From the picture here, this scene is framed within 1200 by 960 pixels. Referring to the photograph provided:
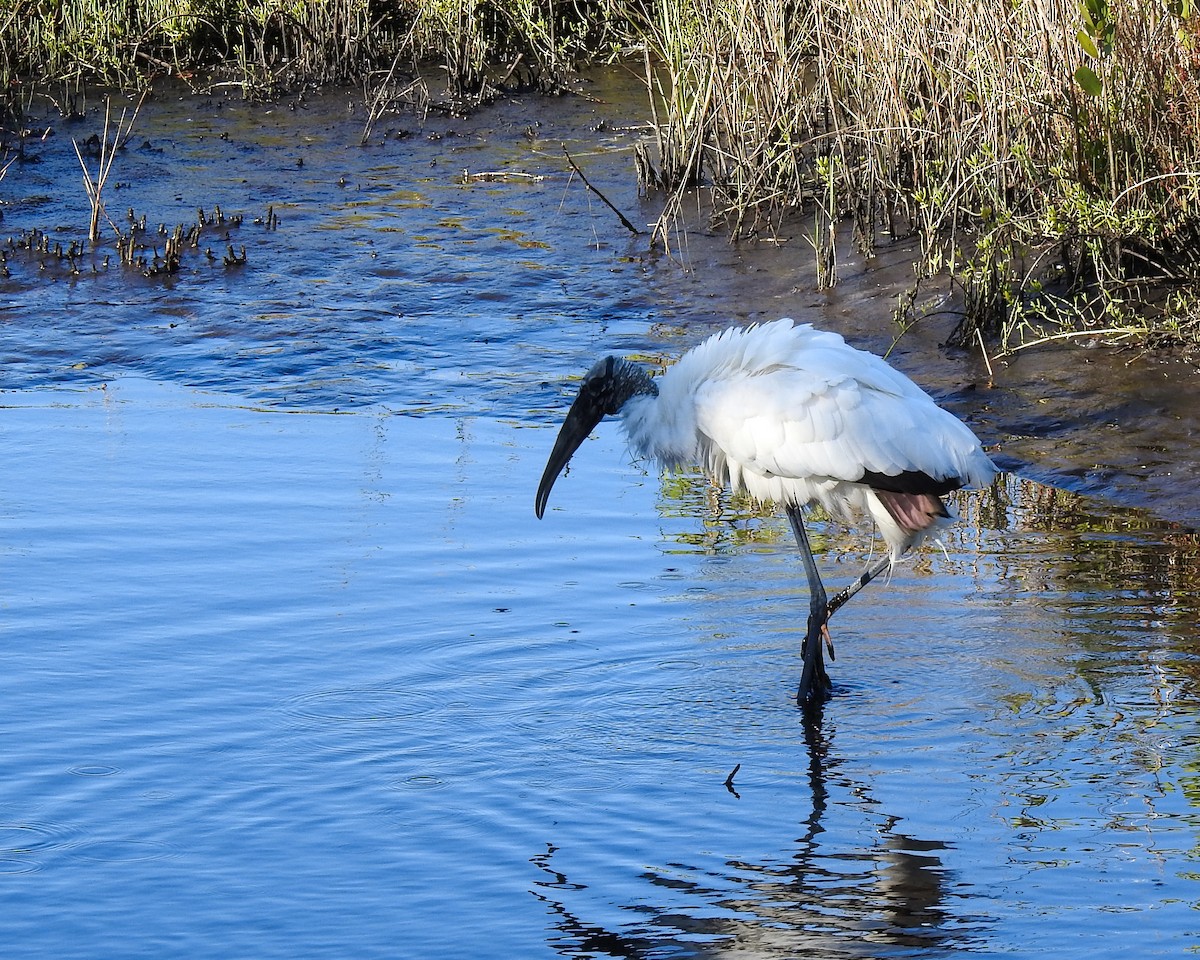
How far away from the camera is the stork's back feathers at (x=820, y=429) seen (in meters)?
4.97

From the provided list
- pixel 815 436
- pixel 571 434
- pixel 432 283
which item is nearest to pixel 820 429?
pixel 815 436

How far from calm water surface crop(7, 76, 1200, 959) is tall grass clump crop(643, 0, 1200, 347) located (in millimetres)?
391

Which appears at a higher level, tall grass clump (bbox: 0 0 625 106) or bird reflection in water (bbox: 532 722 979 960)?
tall grass clump (bbox: 0 0 625 106)

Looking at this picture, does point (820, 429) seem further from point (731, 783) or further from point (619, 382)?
point (731, 783)

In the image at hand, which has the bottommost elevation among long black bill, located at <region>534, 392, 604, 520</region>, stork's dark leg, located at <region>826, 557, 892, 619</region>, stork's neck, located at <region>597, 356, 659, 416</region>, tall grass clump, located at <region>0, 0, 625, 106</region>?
stork's dark leg, located at <region>826, 557, 892, 619</region>

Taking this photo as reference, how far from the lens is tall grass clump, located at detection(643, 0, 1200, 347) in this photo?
7227 mm

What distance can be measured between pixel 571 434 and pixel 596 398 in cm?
13

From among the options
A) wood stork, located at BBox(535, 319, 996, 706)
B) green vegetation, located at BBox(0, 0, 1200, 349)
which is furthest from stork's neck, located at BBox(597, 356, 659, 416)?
green vegetation, located at BBox(0, 0, 1200, 349)

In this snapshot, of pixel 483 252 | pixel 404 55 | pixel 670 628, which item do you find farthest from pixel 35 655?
pixel 404 55

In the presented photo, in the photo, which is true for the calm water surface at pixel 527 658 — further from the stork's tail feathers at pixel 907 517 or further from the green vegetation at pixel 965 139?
the green vegetation at pixel 965 139

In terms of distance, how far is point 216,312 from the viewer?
885cm

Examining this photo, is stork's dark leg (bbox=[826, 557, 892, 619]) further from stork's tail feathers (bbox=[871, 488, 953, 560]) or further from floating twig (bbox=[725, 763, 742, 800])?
floating twig (bbox=[725, 763, 742, 800])

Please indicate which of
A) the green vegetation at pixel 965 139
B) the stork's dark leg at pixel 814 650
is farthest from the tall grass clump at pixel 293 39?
the stork's dark leg at pixel 814 650

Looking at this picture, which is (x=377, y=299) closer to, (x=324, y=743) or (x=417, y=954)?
(x=324, y=743)
